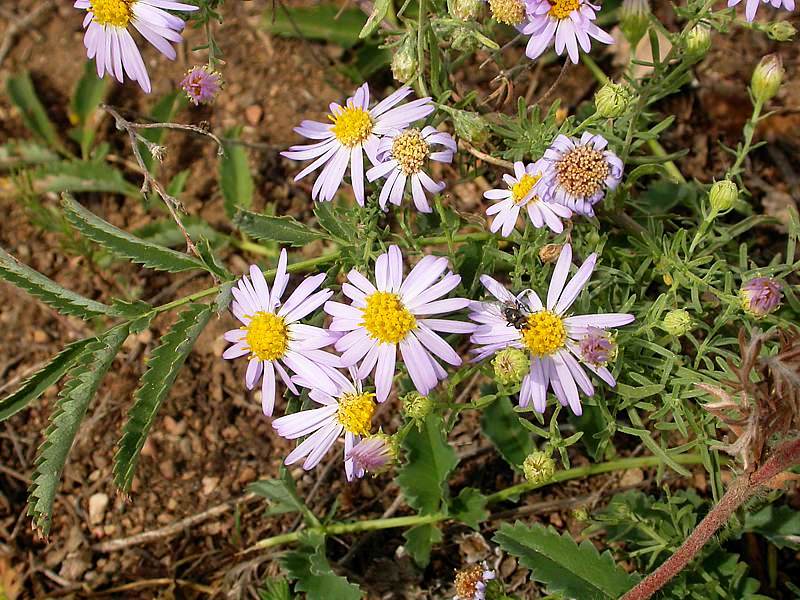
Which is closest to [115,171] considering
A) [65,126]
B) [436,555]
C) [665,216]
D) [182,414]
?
[65,126]

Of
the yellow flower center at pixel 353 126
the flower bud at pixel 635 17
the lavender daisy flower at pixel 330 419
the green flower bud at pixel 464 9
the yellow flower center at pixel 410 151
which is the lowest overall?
the lavender daisy flower at pixel 330 419

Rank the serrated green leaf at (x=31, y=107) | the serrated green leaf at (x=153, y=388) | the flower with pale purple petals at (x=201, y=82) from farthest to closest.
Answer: the serrated green leaf at (x=31, y=107)
the flower with pale purple petals at (x=201, y=82)
the serrated green leaf at (x=153, y=388)

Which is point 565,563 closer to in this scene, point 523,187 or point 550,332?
point 550,332

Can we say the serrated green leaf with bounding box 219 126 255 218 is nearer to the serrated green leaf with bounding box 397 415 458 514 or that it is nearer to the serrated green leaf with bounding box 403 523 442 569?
the serrated green leaf with bounding box 397 415 458 514

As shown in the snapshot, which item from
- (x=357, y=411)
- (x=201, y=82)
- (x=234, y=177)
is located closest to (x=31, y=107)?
(x=234, y=177)

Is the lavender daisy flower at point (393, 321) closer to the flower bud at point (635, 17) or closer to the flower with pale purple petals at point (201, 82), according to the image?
the flower with pale purple petals at point (201, 82)

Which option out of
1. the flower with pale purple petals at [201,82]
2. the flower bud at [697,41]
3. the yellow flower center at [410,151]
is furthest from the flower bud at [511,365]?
the flower with pale purple petals at [201,82]

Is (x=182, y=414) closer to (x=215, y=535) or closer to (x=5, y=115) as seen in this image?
(x=215, y=535)
